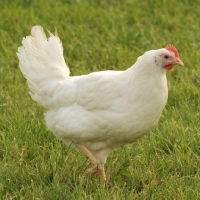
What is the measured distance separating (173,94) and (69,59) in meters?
1.66

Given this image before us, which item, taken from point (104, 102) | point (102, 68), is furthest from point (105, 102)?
point (102, 68)

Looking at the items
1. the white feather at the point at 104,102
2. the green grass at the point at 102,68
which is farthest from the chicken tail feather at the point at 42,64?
the green grass at the point at 102,68

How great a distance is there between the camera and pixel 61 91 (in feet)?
15.6

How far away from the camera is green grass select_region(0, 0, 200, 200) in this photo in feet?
14.6

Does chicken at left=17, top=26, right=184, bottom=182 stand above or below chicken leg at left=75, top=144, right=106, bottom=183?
above

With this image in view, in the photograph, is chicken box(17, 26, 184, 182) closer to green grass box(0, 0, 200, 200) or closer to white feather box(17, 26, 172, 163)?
white feather box(17, 26, 172, 163)

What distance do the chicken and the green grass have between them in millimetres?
270

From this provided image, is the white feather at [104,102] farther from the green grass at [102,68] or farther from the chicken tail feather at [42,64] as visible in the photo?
the green grass at [102,68]

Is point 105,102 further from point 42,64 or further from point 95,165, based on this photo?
point 42,64

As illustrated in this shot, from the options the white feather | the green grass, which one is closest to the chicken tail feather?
the white feather

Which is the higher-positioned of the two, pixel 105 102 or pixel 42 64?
pixel 42 64

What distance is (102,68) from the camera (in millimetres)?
7086

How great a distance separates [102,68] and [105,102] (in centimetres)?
270

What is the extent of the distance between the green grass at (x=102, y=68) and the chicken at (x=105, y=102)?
0.89 ft
